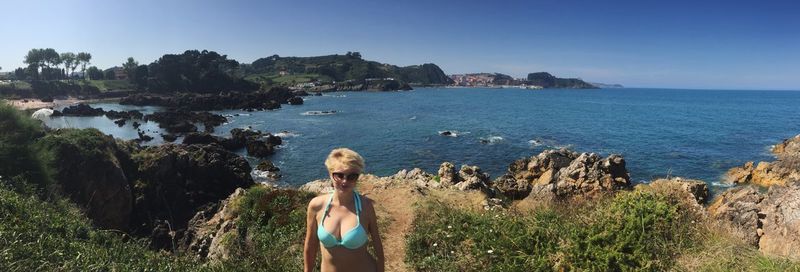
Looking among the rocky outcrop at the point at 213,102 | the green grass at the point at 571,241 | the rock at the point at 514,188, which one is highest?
the rocky outcrop at the point at 213,102

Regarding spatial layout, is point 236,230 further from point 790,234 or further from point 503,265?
point 790,234

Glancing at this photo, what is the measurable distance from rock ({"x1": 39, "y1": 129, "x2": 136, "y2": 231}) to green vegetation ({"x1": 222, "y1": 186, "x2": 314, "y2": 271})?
12660 mm

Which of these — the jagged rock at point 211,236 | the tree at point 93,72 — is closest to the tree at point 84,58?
the tree at point 93,72

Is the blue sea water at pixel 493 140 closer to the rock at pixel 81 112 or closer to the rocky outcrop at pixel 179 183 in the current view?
the rock at pixel 81 112

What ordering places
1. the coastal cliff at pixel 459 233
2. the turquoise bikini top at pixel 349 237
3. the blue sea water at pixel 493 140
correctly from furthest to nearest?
1. the blue sea water at pixel 493 140
2. the coastal cliff at pixel 459 233
3. the turquoise bikini top at pixel 349 237

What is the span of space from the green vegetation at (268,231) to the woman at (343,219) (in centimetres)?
377

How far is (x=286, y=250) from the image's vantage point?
9492mm

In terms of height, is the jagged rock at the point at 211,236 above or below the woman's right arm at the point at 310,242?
below

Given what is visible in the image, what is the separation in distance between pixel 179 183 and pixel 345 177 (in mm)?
26890

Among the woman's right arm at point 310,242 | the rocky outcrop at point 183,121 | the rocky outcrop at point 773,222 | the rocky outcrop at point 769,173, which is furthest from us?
the rocky outcrop at point 183,121

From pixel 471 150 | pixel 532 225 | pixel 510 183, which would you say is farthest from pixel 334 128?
pixel 532 225

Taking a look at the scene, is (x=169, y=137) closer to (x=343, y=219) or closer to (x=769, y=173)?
(x=343, y=219)

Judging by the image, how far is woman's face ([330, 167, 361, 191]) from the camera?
451 cm

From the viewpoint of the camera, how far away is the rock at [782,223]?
7855 mm
